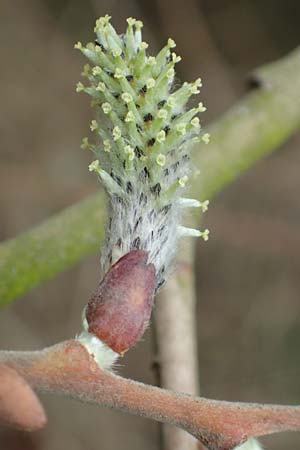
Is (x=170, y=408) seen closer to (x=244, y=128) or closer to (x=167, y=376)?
(x=167, y=376)

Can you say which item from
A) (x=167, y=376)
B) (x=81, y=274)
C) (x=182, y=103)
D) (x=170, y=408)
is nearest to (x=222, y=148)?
(x=167, y=376)

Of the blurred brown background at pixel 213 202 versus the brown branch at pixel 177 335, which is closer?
the brown branch at pixel 177 335

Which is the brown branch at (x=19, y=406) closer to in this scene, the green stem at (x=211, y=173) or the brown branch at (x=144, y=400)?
the brown branch at (x=144, y=400)

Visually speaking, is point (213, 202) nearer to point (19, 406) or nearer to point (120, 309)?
point (120, 309)

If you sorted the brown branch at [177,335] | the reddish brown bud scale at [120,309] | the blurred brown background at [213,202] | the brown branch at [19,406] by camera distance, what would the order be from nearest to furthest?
the brown branch at [19,406], the reddish brown bud scale at [120,309], the brown branch at [177,335], the blurred brown background at [213,202]

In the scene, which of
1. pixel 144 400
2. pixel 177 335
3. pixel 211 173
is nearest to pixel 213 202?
pixel 211 173

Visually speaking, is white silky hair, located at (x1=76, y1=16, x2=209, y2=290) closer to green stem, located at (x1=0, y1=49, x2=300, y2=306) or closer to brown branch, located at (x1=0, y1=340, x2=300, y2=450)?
brown branch, located at (x1=0, y1=340, x2=300, y2=450)

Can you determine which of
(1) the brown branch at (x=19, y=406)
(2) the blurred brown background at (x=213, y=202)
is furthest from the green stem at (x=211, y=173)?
(2) the blurred brown background at (x=213, y=202)
